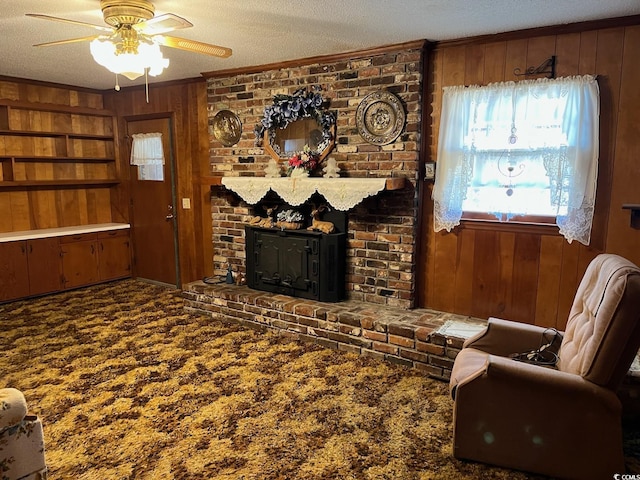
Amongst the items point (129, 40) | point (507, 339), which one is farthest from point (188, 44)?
point (507, 339)

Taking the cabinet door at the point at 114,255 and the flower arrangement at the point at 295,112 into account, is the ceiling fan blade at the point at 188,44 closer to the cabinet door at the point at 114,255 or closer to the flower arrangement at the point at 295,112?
the flower arrangement at the point at 295,112

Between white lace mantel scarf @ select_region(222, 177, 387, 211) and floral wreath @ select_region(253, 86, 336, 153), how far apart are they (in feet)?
1.53

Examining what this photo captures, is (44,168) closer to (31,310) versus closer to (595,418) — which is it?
(31,310)

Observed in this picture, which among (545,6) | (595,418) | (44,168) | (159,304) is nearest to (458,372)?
(595,418)

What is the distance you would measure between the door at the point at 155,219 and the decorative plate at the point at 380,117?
97.8 inches

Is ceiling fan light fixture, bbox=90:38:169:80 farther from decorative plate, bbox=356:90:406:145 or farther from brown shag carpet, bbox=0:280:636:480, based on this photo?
brown shag carpet, bbox=0:280:636:480

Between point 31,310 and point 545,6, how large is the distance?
205 inches

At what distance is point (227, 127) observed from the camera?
182 inches

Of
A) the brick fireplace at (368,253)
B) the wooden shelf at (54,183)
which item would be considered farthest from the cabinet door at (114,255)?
the brick fireplace at (368,253)

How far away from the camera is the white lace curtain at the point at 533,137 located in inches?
118

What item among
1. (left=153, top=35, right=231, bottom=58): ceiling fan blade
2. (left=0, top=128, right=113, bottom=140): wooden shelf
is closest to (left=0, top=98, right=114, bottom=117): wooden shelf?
(left=0, top=128, right=113, bottom=140): wooden shelf

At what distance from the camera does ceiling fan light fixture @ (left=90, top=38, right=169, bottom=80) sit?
2.47 meters

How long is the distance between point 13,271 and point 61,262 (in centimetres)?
48

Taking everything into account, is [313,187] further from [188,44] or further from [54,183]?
[54,183]
